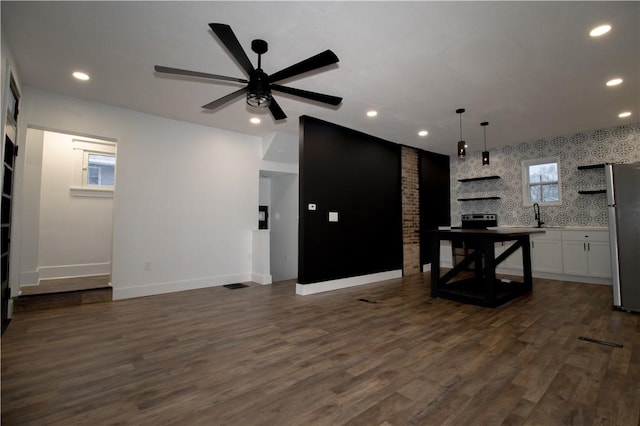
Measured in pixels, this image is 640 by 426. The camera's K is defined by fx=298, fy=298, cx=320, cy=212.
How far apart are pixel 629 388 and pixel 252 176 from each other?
17.6ft

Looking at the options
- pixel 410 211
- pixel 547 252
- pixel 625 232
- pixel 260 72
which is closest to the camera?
pixel 260 72

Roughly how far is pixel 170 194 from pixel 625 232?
20.7ft

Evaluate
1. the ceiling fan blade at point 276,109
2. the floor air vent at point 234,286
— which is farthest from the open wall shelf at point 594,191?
the floor air vent at point 234,286

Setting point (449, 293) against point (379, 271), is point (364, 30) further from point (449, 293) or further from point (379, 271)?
point (379, 271)

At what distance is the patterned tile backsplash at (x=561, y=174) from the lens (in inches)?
211

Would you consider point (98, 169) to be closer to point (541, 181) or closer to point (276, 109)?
point (276, 109)

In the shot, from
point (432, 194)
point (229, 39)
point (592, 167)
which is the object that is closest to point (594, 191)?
point (592, 167)

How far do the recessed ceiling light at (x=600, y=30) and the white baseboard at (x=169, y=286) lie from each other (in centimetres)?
550

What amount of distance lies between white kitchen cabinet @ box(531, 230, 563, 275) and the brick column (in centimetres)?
218

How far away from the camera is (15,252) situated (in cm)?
366

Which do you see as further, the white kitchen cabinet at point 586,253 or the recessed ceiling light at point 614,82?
the white kitchen cabinet at point 586,253

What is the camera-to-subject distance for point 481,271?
16.6ft

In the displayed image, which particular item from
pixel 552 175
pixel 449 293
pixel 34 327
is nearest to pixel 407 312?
pixel 449 293

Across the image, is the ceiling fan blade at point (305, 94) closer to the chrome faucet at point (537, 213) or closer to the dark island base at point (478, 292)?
the dark island base at point (478, 292)
